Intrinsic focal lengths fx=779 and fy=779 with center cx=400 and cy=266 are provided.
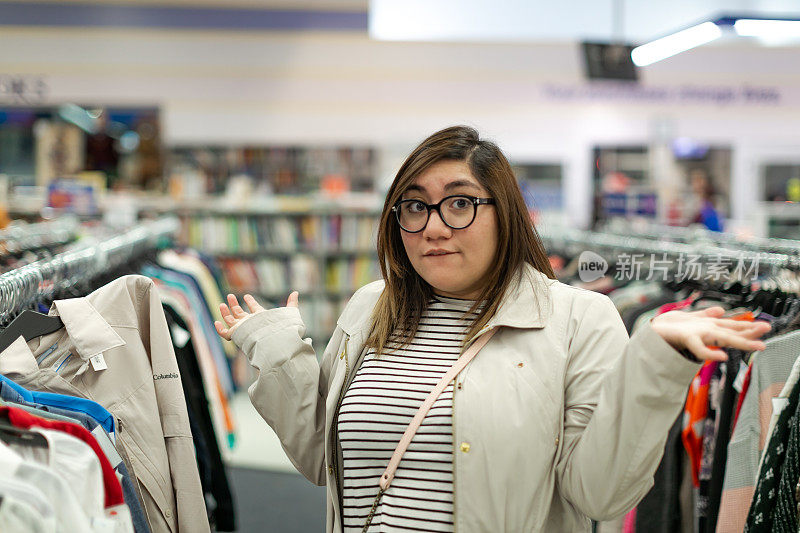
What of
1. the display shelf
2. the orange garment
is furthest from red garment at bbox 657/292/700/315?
the display shelf

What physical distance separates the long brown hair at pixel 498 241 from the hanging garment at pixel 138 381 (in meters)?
0.53

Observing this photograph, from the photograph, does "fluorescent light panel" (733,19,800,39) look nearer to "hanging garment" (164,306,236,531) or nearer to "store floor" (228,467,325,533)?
"hanging garment" (164,306,236,531)

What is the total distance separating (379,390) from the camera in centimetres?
174

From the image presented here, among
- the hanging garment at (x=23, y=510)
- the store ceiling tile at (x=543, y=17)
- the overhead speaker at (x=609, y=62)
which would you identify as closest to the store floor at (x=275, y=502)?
the hanging garment at (x=23, y=510)

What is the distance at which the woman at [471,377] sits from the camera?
1489mm

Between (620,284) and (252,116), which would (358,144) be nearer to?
(252,116)

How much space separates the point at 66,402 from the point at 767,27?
3.96 meters

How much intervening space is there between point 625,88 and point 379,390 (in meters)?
9.45

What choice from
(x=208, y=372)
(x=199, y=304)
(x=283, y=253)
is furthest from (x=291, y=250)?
(x=208, y=372)

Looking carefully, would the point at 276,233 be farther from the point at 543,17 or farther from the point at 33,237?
the point at 33,237

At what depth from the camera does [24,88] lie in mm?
9367

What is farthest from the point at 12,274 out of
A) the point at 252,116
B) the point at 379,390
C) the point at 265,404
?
the point at 252,116

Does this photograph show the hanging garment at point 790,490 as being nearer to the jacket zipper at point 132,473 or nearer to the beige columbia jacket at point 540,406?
the beige columbia jacket at point 540,406

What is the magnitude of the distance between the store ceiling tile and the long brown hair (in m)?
7.78
